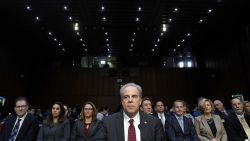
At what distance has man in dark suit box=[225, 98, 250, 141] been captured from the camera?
4461mm

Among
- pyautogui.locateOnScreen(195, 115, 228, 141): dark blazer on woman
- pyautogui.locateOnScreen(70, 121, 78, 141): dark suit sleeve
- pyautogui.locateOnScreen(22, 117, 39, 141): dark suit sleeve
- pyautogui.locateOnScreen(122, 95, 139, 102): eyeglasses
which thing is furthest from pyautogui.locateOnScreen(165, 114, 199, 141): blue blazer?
pyautogui.locateOnScreen(22, 117, 39, 141): dark suit sleeve

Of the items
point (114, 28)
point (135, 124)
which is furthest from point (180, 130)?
point (114, 28)

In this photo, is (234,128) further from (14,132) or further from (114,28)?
(114,28)

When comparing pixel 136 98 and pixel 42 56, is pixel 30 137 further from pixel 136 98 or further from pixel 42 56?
pixel 42 56

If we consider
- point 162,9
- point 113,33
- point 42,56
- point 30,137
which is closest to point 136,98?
point 30,137

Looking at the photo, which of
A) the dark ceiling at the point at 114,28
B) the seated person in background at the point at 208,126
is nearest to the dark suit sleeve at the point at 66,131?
the seated person in background at the point at 208,126

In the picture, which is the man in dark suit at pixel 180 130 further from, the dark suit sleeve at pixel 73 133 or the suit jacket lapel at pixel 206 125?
the dark suit sleeve at pixel 73 133

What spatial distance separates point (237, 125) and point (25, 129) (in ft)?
12.5

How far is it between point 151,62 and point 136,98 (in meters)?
16.7

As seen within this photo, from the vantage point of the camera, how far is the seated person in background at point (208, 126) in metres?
4.29

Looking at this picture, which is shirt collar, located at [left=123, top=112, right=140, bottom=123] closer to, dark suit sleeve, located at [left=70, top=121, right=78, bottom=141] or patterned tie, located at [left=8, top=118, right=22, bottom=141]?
dark suit sleeve, located at [left=70, top=121, right=78, bottom=141]

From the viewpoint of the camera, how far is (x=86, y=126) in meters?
4.32

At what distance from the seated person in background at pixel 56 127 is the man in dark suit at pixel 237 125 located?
2.94m

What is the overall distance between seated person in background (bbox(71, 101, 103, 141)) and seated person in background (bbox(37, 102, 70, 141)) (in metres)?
0.15
